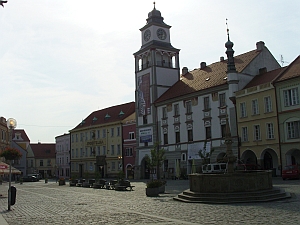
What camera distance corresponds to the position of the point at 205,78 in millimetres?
48812

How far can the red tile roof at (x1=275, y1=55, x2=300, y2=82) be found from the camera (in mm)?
36369

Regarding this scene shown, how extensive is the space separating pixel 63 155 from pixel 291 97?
58.6 meters

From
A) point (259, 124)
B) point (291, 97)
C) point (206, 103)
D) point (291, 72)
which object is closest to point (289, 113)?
point (291, 97)

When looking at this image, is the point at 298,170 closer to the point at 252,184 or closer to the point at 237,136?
the point at 237,136

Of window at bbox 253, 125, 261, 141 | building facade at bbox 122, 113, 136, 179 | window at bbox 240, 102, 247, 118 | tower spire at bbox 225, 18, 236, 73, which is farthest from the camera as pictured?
building facade at bbox 122, 113, 136, 179

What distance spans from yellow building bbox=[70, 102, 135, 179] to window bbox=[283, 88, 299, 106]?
31635 millimetres

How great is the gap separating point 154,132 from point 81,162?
25.8m

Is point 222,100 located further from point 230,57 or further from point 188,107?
point 188,107

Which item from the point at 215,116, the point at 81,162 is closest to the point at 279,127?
the point at 215,116

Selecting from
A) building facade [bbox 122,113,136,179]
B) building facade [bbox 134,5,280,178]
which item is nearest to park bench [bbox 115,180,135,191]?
building facade [bbox 134,5,280,178]

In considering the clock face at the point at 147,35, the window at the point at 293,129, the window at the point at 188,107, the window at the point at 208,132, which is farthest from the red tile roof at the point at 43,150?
the window at the point at 293,129

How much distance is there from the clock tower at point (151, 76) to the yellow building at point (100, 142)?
24.3 ft

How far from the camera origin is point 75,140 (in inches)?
3076

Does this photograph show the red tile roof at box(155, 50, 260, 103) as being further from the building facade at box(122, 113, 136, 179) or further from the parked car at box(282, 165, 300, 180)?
the parked car at box(282, 165, 300, 180)
